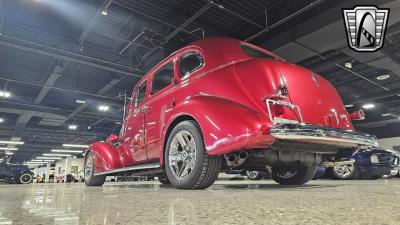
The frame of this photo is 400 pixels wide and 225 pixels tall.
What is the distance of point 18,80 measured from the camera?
479 inches

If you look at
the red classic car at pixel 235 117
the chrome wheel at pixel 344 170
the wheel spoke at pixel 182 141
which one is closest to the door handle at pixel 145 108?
the red classic car at pixel 235 117

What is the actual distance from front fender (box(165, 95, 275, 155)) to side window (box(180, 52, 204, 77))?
2.09 ft

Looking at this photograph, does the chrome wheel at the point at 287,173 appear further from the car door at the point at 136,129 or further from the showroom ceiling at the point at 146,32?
the showroom ceiling at the point at 146,32

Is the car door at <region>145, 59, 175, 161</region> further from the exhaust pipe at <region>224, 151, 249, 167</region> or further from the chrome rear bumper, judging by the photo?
the chrome rear bumper

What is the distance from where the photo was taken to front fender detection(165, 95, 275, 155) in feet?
8.57

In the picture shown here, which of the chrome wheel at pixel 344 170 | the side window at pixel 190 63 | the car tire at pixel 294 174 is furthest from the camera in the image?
the chrome wheel at pixel 344 170

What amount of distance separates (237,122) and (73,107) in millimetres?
16590

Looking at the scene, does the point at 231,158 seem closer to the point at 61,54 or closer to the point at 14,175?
the point at 61,54

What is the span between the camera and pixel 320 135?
9.16 ft

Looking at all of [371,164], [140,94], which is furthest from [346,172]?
[140,94]

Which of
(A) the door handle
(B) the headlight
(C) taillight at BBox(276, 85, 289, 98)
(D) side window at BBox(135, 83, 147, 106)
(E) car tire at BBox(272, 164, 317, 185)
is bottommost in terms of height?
(E) car tire at BBox(272, 164, 317, 185)

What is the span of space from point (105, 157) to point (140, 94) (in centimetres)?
124

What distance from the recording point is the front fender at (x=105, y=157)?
4.92 meters

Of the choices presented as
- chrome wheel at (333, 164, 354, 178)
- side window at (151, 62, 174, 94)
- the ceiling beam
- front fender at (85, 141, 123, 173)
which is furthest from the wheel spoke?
the ceiling beam
